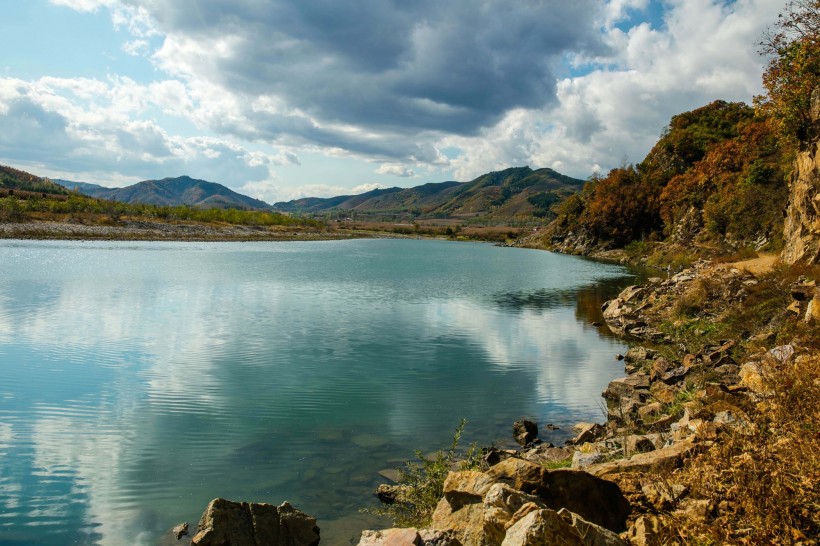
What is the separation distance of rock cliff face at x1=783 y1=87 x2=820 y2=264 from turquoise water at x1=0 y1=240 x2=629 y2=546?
9881 millimetres

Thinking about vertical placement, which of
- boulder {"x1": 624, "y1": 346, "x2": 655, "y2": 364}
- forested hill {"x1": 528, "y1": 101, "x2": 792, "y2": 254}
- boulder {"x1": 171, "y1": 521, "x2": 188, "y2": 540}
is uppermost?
forested hill {"x1": 528, "y1": 101, "x2": 792, "y2": 254}

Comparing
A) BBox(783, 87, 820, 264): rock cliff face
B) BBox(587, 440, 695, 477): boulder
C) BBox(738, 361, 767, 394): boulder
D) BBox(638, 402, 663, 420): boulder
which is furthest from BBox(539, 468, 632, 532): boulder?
BBox(783, 87, 820, 264): rock cliff face

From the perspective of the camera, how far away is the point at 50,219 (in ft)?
394

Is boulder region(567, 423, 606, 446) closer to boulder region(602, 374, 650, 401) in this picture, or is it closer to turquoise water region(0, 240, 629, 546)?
turquoise water region(0, 240, 629, 546)

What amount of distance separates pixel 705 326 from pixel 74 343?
96.6ft

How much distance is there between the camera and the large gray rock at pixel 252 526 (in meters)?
7.80

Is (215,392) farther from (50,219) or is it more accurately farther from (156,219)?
(156,219)

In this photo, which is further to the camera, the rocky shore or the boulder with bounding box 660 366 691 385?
the rocky shore

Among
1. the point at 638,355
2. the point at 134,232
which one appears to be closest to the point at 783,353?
the point at 638,355

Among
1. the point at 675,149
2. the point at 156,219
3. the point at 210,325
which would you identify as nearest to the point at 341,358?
the point at 210,325

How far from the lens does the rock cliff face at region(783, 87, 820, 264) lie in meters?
23.6

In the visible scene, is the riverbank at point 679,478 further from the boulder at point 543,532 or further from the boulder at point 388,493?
the boulder at point 388,493

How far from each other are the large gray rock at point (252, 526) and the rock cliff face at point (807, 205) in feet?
78.7

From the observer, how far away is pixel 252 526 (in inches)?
319
